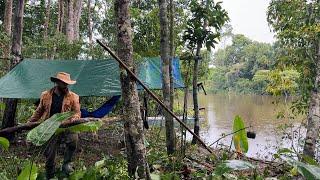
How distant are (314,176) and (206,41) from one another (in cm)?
391

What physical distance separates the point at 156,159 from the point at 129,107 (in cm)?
135

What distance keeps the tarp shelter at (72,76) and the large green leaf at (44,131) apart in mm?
3395

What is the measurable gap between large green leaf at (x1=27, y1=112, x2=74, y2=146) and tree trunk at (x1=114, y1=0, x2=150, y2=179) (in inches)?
38.2

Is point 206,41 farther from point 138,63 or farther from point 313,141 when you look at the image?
point 313,141

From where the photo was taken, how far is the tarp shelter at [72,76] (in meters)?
5.05

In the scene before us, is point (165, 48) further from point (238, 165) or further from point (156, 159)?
point (238, 165)

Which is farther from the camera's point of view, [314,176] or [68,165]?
[68,165]

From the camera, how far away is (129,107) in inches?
106

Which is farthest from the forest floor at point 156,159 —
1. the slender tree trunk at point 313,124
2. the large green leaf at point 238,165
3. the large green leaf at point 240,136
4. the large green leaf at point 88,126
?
the large green leaf at point 88,126

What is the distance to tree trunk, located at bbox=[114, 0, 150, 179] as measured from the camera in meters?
2.65

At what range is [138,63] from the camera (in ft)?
18.4

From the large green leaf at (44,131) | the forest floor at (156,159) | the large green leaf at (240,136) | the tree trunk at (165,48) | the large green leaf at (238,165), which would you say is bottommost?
the forest floor at (156,159)

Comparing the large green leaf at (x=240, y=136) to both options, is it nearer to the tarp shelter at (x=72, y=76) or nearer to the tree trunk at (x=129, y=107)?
the tree trunk at (x=129, y=107)

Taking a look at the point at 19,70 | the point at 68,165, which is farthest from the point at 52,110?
the point at 19,70
